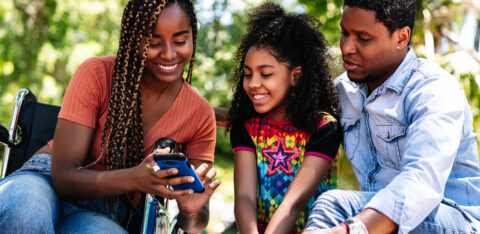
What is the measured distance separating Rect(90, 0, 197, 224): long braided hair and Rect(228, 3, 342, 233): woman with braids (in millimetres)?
439

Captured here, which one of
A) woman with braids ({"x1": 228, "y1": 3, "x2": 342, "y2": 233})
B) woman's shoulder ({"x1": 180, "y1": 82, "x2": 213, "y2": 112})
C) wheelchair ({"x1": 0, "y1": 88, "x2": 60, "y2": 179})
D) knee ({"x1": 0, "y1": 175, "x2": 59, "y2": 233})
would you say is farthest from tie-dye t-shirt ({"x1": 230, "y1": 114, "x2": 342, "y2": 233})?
wheelchair ({"x1": 0, "y1": 88, "x2": 60, "y2": 179})

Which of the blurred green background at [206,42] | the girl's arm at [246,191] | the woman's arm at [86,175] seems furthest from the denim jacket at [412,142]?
the blurred green background at [206,42]

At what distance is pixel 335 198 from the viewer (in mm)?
1852

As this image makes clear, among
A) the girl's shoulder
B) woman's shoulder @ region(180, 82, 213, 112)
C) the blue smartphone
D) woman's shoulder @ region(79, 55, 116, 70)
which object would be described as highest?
woman's shoulder @ region(79, 55, 116, 70)

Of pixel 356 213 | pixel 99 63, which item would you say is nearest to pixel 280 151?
pixel 356 213

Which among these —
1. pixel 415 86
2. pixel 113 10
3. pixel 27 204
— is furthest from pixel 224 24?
pixel 27 204

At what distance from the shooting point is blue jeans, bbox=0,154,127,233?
5.66 ft

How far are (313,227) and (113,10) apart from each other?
15.6 ft

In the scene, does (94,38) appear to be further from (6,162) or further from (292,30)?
(292,30)

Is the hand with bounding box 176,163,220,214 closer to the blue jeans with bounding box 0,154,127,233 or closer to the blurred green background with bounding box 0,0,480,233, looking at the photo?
the blue jeans with bounding box 0,154,127,233

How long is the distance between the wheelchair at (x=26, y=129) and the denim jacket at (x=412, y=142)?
1.53 meters

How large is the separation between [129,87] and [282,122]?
0.73 metres

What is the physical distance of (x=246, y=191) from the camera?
226 centimetres

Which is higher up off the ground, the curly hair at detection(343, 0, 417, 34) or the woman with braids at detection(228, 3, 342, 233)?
the curly hair at detection(343, 0, 417, 34)
